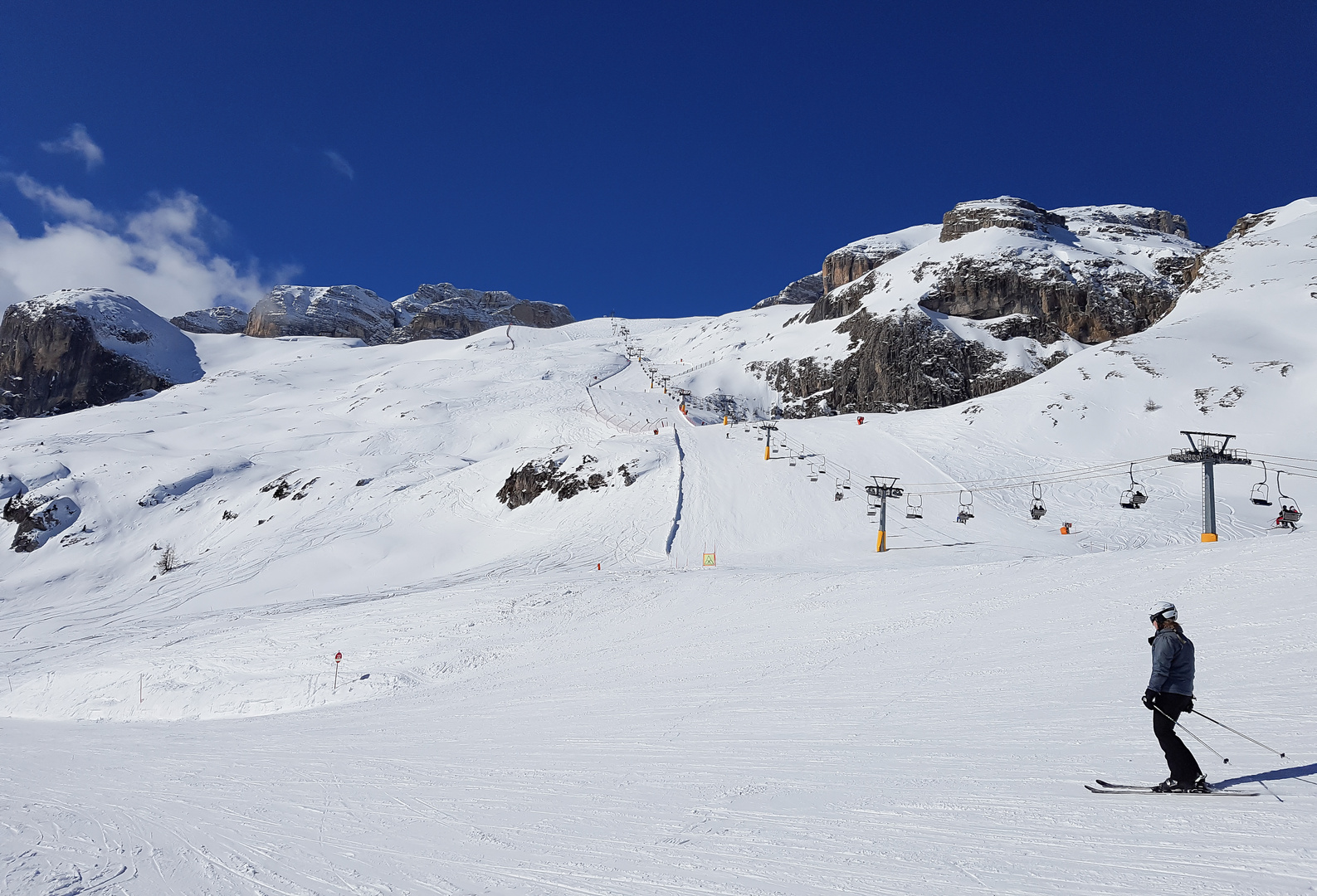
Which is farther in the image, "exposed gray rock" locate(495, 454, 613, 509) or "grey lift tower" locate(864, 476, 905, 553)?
"exposed gray rock" locate(495, 454, 613, 509)

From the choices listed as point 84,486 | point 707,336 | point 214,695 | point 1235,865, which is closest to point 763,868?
point 1235,865

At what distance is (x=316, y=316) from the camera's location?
181m

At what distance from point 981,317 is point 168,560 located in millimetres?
76311

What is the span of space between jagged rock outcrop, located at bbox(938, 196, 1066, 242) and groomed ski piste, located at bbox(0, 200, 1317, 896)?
34925mm

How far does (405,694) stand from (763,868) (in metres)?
14.8

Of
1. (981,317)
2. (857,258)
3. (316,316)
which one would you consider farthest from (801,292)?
(316,316)

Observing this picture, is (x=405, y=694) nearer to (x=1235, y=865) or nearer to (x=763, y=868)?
(x=763, y=868)

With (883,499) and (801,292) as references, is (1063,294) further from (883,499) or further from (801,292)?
(801,292)

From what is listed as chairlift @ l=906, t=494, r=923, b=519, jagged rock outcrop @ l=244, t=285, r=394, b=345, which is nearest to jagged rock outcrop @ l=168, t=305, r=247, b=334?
jagged rock outcrop @ l=244, t=285, r=394, b=345

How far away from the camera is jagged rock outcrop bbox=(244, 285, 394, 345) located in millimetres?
174875

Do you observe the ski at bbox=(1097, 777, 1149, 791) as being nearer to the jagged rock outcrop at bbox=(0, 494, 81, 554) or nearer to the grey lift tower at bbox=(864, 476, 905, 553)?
the grey lift tower at bbox=(864, 476, 905, 553)

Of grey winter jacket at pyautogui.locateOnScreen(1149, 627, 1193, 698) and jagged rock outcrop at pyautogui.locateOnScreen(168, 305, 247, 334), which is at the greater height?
jagged rock outcrop at pyautogui.locateOnScreen(168, 305, 247, 334)

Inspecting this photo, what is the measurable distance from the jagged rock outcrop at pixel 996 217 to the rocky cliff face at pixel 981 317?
1794mm

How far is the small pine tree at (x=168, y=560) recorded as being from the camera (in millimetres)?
43750
